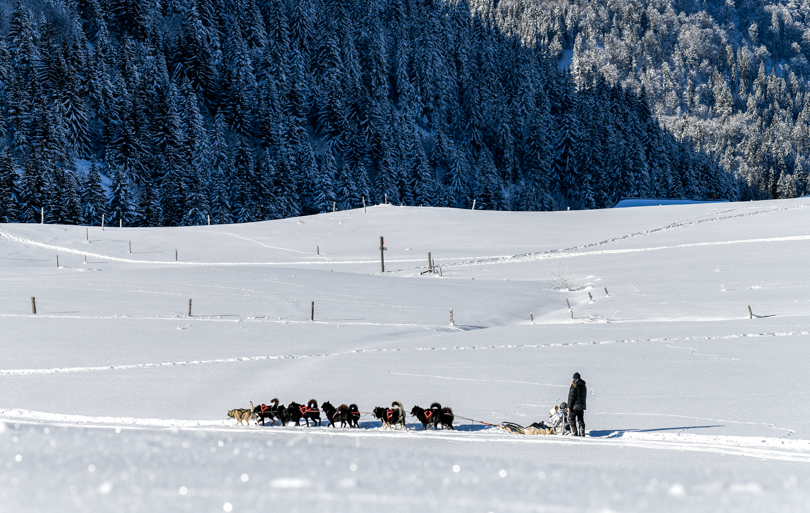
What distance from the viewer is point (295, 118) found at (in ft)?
380

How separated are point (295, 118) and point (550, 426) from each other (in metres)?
111

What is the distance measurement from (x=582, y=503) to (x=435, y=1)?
175003 millimetres

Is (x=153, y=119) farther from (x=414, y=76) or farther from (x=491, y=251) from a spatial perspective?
(x=491, y=251)

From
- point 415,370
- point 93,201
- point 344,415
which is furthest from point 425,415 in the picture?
point 93,201

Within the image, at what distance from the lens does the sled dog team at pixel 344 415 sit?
11.3 metres

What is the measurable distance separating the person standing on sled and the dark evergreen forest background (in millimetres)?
75506

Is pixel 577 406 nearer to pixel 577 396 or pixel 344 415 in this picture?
pixel 577 396

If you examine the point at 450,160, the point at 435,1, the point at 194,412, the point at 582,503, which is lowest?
the point at 194,412

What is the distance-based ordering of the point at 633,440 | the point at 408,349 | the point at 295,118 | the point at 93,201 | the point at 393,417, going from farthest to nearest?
the point at 295,118
the point at 93,201
the point at 408,349
the point at 393,417
the point at 633,440

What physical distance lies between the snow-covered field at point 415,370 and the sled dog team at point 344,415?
41 centimetres

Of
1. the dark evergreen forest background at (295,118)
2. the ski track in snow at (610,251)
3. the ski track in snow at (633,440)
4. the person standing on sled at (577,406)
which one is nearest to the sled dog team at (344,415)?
the ski track in snow at (633,440)

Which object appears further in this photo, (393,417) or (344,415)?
(344,415)

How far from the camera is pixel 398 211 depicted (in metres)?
63.9

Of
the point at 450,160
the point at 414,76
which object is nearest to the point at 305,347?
the point at 450,160
